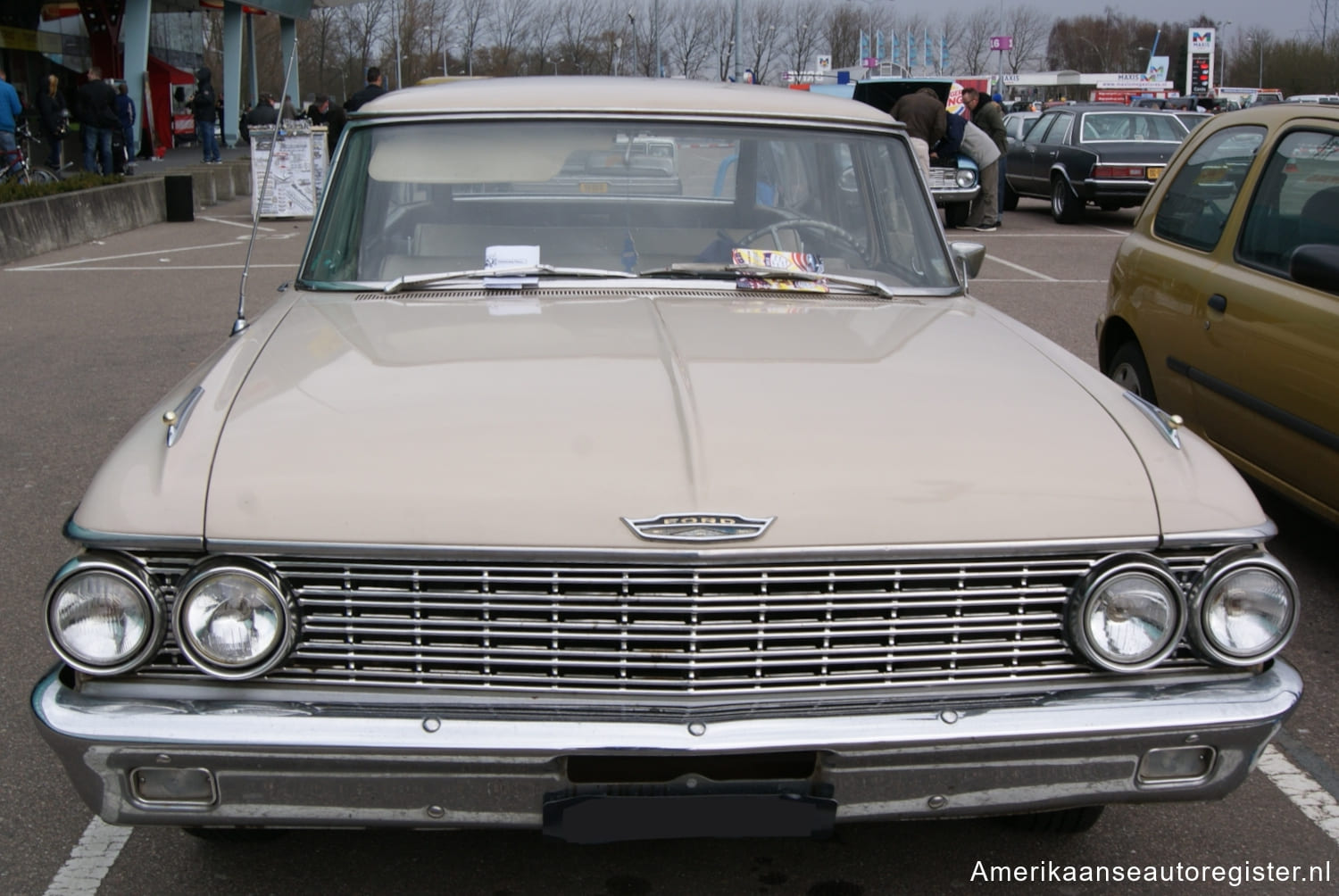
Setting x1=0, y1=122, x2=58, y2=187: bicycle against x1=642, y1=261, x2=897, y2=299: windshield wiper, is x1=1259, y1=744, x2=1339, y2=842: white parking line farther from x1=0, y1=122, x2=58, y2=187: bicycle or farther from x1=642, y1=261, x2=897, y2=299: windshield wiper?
x1=0, y1=122, x2=58, y2=187: bicycle

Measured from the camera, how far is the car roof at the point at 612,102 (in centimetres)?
395

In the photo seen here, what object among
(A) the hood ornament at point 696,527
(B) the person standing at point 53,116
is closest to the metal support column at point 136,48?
(B) the person standing at point 53,116

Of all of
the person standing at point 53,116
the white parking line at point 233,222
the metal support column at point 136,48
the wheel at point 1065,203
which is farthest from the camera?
the metal support column at point 136,48

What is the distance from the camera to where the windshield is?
12.5 feet

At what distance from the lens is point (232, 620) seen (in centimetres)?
242

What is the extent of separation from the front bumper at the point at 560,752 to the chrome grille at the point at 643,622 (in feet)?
0.22

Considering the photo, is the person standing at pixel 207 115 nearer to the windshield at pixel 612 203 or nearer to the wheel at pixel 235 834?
the windshield at pixel 612 203

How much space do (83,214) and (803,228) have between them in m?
14.5

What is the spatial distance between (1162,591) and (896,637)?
1.69ft

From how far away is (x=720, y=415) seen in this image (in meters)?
2.69

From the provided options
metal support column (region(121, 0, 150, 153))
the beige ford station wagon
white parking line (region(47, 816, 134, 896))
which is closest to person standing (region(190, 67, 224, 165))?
metal support column (region(121, 0, 150, 153))

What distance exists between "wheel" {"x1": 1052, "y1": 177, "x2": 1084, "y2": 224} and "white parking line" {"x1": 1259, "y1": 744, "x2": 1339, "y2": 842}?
16.1 m

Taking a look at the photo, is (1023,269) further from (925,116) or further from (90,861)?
(90,861)

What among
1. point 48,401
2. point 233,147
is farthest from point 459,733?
point 233,147
